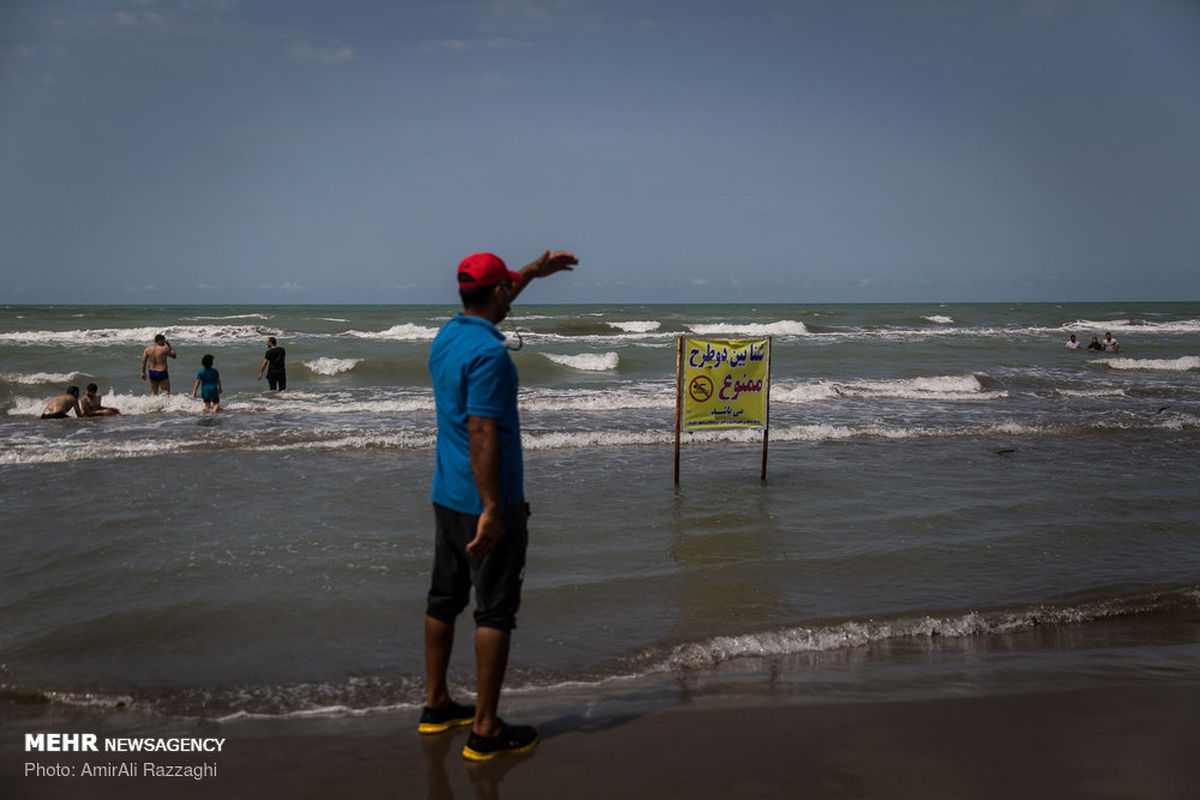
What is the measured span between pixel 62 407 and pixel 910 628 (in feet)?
47.5

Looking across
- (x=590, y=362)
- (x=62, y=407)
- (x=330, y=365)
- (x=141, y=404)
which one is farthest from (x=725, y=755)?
(x=330, y=365)

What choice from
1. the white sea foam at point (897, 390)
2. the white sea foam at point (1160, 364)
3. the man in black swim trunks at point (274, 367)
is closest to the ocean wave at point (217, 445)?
the man in black swim trunks at point (274, 367)

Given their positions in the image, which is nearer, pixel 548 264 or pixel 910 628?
pixel 548 264

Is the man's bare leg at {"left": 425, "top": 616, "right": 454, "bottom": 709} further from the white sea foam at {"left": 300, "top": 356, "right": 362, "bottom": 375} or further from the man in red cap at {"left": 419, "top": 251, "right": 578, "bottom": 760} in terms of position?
the white sea foam at {"left": 300, "top": 356, "right": 362, "bottom": 375}

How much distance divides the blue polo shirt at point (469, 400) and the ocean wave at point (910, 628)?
1.70 m

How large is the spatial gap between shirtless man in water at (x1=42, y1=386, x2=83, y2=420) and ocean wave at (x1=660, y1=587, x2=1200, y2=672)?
1360cm

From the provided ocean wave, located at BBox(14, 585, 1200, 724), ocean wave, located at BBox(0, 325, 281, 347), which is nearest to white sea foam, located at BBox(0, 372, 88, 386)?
ocean wave, located at BBox(0, 325, 281, 347)

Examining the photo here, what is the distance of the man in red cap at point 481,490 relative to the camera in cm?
293

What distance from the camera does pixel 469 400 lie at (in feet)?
9.61

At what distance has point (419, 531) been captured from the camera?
6.71 metres

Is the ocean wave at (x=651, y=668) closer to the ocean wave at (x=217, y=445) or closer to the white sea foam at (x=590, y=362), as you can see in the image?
the ocean wave at (x=217, y=445)

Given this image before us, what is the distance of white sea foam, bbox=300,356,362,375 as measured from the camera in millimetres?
24328

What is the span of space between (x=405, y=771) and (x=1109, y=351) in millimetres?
33187

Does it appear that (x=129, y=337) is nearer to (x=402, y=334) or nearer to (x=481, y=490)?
(x=402, y=334)
